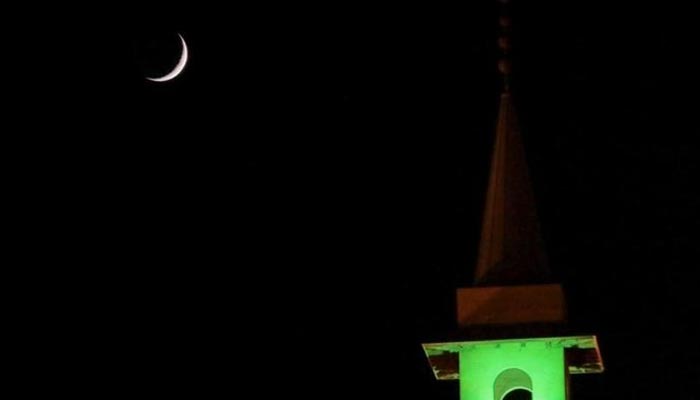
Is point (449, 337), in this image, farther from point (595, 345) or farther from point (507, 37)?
point (507, 37)

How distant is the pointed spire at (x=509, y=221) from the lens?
18625 millimetres

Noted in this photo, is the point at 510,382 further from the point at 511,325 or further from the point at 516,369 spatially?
the point at 511,325

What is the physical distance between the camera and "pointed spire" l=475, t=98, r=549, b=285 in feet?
61.1

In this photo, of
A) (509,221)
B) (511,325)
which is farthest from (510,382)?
(509,221)

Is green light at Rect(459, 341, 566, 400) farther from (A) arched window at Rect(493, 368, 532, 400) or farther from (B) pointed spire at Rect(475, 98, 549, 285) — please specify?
(B) pointed spire at Rect(475, 98, 549, 285)

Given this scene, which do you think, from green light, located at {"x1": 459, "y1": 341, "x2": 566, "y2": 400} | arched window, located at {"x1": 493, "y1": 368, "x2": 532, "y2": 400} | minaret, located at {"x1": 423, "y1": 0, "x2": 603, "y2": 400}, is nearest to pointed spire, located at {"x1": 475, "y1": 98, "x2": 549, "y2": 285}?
minaret, located at {"x1": 423, "y1": 0, "x2": 603, "y2": 400}

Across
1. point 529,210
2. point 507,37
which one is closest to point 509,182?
point 529,210

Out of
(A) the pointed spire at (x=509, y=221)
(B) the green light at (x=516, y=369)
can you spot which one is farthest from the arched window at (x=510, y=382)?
(A) the pointed spire at (x=509, y=221)

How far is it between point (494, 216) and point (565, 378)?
2.18 m

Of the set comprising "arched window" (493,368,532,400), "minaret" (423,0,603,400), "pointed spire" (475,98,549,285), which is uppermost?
"pointed spire" (475,98,549,285)

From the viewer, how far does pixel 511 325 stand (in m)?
17.8

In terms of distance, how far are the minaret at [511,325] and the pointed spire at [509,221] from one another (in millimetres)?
11

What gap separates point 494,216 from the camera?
1909 centimetres

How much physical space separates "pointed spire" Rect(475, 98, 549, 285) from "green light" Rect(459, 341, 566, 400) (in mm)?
815
